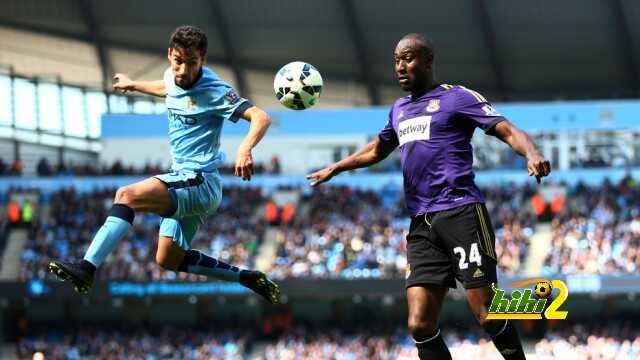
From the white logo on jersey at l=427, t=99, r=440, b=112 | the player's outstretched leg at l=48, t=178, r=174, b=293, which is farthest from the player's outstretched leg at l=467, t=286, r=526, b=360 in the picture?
the player's outstretched leg at l=48, t=178, r=174, b=293

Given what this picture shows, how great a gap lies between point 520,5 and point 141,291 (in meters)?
19.2

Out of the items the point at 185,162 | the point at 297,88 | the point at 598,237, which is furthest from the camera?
the point at 598,237

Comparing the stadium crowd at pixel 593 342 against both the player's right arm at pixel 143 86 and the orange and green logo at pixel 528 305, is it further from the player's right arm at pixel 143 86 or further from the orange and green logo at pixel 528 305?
the orange and green logo at pixel 528 305

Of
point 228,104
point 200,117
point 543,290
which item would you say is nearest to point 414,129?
point 543,290

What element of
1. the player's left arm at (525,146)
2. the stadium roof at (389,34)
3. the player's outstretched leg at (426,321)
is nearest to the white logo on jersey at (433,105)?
the player's left arm at (525,146)

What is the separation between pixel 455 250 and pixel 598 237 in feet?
86.2

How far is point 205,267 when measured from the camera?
10.5 m

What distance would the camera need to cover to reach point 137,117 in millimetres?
47031

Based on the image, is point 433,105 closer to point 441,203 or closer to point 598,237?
point 441,203

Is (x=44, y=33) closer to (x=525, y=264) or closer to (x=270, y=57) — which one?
(x=270, y=57)

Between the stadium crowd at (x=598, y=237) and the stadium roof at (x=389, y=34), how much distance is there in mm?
9160

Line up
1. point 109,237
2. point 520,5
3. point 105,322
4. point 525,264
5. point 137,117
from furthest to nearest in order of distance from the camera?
point 137,117 → point 520,5 → point 105,322 → point 525,264 → point 109,237

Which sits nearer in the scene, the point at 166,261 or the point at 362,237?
the point at 166,261

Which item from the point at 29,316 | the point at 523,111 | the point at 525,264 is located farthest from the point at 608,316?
the point at 29,316
